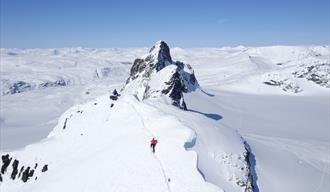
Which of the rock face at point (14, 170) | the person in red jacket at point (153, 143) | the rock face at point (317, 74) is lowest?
the rock face at point (14, 170)

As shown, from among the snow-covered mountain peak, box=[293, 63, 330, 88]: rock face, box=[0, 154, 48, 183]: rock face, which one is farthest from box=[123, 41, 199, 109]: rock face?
box=[293, 63, 330, 88]: rock face

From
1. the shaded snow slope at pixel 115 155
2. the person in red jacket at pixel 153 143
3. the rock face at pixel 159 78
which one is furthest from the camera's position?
the rock face at pixel 159 78

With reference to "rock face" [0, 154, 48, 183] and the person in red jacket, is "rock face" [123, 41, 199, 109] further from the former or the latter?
the person in red jacket

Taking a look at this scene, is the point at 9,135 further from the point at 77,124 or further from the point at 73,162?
the point at 73,162

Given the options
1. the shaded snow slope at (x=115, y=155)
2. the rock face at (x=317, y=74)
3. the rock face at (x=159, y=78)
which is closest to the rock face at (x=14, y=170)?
the shaded snow slope at (x=115, y=155)

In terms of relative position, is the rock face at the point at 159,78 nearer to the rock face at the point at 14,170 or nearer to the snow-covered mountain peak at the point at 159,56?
the snow-covered mountain peak at the point at 159,56

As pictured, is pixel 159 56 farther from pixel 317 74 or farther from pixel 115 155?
pixel 317 74

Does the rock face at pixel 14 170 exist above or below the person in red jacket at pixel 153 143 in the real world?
below

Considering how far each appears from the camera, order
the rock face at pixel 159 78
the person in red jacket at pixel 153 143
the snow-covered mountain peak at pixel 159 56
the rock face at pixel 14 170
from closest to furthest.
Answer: the person in red jacket at pixel 153 143 → the rock face at pixel 14 170 → the rock face at pixel 159 78 → the snow-covered mountain peak at pixel 159 56
